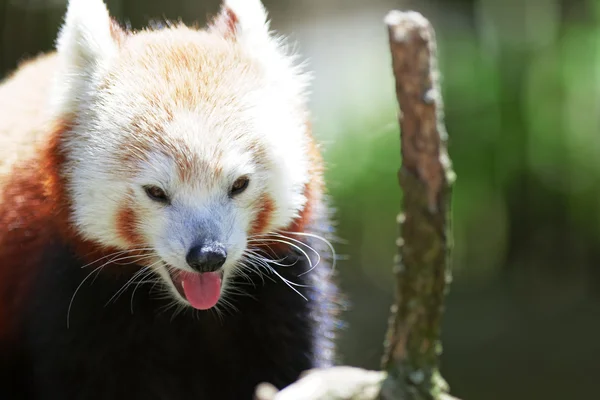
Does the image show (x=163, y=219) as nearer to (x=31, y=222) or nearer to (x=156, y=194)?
(x=156, y=194)

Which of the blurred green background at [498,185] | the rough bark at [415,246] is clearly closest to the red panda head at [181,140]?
the rough bark at [415,246]

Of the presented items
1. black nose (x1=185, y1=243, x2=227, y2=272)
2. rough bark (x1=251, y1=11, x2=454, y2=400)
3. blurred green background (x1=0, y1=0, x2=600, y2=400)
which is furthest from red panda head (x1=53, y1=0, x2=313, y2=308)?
blurred green background (x1=0, y1=0, x2=600, y2=400)

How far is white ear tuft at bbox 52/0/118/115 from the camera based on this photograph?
2920 mm

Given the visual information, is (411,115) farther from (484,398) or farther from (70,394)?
(484,398)

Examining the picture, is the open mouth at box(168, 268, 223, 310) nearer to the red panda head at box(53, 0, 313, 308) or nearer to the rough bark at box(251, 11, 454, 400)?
the red panda head at box(53, 0, 313, 308)

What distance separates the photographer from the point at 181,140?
107 inches

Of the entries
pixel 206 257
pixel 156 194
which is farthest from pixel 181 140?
pixel 206 257

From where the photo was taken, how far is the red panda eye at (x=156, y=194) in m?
2.72

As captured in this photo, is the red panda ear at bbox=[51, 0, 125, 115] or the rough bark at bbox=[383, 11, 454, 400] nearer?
the rough bark at bbox=[383, 11, 454, 400]

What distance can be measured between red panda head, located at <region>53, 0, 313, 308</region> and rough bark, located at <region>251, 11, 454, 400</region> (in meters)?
0.65

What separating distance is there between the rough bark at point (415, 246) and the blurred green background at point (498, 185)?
4.65m

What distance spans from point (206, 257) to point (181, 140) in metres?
0.37

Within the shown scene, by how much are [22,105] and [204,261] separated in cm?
132

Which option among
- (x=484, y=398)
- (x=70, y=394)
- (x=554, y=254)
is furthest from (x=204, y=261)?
(x=554, y=254)
